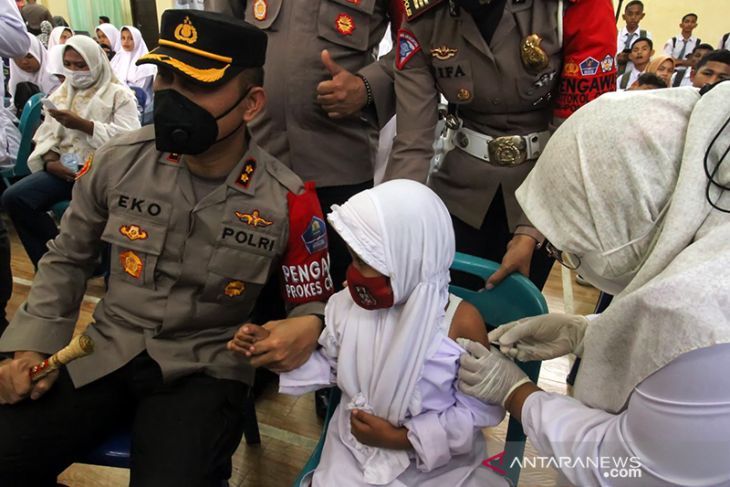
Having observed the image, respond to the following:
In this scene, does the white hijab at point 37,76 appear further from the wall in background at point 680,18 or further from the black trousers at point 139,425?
the wall in background at point 680,18

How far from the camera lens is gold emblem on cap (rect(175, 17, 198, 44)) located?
1.23 meters

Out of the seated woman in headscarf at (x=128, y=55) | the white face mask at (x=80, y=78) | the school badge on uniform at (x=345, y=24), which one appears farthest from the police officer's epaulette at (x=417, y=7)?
the seated woman in headscarf at (x=128, y=55)

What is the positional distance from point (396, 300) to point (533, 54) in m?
0.81

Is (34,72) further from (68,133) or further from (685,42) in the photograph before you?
(685,42)

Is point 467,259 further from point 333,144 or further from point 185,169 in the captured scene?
point 185,169

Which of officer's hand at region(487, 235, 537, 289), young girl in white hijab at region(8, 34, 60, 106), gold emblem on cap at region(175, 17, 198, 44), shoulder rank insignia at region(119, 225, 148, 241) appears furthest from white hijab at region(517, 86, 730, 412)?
young girl in white hijab at region(8, 34, 60, 106)

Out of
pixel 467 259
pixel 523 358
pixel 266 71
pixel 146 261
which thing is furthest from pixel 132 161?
pixel 523 358

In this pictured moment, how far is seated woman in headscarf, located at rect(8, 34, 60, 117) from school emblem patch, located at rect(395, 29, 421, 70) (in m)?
4.21

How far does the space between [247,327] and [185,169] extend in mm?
515

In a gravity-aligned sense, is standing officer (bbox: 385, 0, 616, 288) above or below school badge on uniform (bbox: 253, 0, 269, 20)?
below

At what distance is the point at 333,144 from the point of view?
1.72m

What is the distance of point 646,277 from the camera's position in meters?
0.79

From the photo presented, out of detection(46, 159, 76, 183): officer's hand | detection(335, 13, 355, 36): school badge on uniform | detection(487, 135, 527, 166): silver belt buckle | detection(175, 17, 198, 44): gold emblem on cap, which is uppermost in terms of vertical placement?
detection(335, 13, 355, 36): school badge on uniform

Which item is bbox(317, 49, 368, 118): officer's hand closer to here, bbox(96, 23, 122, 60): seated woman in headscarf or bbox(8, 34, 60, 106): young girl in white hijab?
bbox(8, 34, 60, 106): young girl in white hijab
